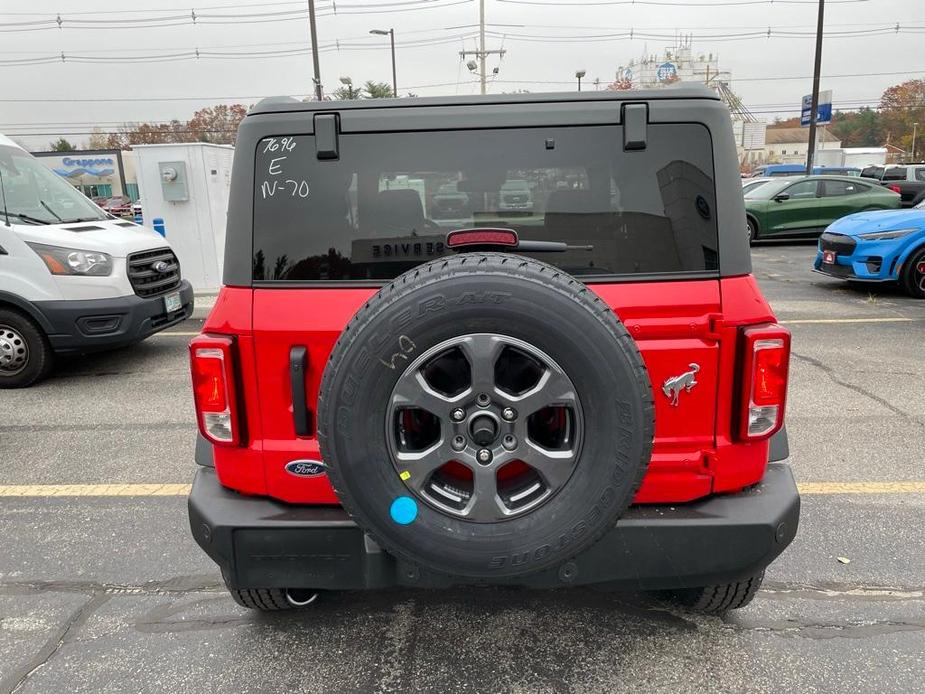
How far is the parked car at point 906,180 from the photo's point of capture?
2111cm

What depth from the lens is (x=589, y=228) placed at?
2.19 metres

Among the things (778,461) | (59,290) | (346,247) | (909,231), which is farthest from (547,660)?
(909,231)

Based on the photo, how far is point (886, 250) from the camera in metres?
8.86

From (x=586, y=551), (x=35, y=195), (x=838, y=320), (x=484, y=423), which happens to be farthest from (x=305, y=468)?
(x=838, y=320)

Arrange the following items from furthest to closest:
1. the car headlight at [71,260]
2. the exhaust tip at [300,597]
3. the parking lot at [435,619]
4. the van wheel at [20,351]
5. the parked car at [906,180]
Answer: the parked car at [906,180] → the van wheel at [20,351] → the car headlight at [71,260] → the exhaust tip at [300,597] → the parking lot at [435,619]

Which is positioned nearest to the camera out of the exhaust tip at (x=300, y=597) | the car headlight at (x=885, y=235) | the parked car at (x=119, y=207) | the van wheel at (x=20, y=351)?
the exhaust tip at (x=300, y=597)

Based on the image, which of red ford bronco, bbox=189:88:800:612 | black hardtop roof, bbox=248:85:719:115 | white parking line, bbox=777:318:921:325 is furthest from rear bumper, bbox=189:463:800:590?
white parking line, bbox=777:318:921:325

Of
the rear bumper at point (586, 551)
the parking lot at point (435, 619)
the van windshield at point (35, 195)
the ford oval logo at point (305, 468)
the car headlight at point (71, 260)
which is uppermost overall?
the van windshield at point (35, 195)

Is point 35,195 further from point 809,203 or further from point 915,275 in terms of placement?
point 809,203

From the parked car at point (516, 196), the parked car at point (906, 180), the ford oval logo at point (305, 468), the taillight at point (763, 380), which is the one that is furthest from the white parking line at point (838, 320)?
the parked car at point (906, 180)

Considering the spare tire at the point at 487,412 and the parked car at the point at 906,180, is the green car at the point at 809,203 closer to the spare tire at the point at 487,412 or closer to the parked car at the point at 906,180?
the parked car at the point at 906,180

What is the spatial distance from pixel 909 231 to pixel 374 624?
29.8 feet

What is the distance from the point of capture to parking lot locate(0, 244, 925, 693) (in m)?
2.39

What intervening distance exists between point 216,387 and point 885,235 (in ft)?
30.7
